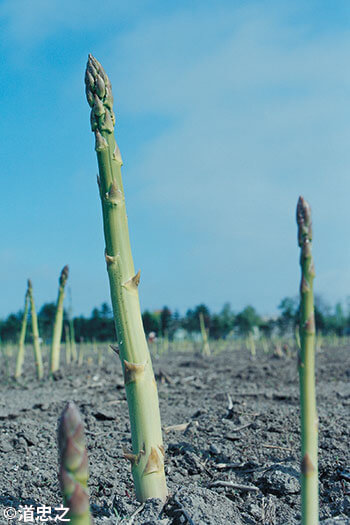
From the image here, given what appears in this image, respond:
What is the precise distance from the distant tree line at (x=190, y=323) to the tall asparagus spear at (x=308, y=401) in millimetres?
8223

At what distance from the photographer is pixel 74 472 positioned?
1.36m

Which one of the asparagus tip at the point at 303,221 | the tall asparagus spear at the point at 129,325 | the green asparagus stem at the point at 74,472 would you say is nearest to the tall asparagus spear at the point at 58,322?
the tall asparagus spear at the point at 129,325

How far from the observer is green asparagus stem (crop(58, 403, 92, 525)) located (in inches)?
53.4

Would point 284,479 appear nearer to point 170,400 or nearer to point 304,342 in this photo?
point 304,342

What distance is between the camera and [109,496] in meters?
2.49

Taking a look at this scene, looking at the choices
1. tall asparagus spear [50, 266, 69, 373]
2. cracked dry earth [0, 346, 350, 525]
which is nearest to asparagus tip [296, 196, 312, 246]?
cracked dry earth [0, 346, 350, 525]

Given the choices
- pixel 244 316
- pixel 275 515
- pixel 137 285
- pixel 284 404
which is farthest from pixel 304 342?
pixel 244 316

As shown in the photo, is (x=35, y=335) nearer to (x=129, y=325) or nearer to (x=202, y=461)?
(x=202, y=461)

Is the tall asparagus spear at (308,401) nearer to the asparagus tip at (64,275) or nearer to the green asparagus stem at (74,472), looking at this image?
the green asparagus stem at (74,472)

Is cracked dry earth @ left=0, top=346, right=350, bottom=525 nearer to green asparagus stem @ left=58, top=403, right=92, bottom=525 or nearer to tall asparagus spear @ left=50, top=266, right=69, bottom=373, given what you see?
green asparagus stem @ left=58, top=403, right=92, bottom=525

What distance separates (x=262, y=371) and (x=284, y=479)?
5626 mm

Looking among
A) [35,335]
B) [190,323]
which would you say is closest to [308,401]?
[35,335]

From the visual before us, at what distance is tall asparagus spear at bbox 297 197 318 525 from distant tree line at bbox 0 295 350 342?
822 centimetres

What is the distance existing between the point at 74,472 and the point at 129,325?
0.94m
